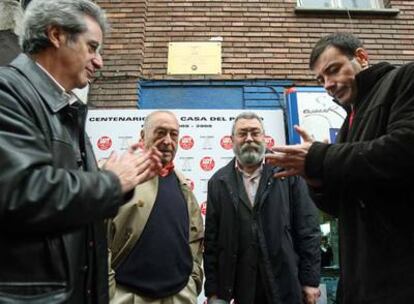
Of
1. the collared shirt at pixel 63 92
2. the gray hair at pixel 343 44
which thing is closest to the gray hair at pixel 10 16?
the collared shirt at pixel 63 92

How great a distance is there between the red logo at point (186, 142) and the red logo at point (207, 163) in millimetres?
232

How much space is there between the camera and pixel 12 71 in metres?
1.60

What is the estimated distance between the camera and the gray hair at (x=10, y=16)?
Result: 335 centimetres

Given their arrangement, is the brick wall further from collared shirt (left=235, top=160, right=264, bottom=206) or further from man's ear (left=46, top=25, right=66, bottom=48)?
man's ear (left=46, top=25, right=66, bottom=48)

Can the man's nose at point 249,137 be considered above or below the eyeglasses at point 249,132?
below

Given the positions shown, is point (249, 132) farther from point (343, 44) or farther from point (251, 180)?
point (343, 44)

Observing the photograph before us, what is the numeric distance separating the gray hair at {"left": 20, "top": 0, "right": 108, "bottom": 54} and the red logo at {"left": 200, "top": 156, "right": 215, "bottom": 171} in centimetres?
338

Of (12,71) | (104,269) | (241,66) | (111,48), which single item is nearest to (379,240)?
(104,269)

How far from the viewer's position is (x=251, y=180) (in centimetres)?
331

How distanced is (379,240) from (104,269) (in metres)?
1.07

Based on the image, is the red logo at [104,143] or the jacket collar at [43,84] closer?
the jacket collar at [43,84]

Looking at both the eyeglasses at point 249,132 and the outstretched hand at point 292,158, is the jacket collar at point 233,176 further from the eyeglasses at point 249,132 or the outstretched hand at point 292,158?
the outstretched hand at point 292,158

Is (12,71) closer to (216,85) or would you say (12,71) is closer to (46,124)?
(46,124)

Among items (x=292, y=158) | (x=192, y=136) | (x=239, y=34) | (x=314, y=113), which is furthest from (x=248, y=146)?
(x=239, y=34)
